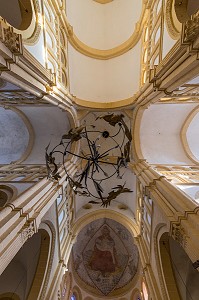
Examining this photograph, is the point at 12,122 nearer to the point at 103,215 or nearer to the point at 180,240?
the point at 103,215

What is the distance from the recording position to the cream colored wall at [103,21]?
12.0 metres

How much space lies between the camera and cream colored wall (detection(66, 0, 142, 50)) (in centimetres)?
1196

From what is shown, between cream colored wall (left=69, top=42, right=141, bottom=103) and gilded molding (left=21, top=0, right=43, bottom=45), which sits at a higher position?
cream colored wall (left=69, top=42, right=141, bottom=103)

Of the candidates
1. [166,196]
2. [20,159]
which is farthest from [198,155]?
[20,159]

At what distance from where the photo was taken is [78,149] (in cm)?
1206

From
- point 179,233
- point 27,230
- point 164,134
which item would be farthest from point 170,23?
point 164,134

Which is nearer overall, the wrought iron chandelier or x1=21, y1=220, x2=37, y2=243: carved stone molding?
x1=21, y1=220, x2=37, y2=243: carved stone molding

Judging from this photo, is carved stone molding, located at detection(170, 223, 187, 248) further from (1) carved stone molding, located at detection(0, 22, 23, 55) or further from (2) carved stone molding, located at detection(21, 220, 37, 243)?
(1) carved stone molding, located at detection(0, 22, 23, 55)

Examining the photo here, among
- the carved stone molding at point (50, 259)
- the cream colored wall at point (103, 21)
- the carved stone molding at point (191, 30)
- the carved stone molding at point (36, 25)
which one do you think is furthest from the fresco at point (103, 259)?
the carved stone molding at point (191, 30)

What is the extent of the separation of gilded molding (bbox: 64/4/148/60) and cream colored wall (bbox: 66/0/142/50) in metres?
0.39

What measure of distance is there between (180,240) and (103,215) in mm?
8851

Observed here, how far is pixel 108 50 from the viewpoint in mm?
13141

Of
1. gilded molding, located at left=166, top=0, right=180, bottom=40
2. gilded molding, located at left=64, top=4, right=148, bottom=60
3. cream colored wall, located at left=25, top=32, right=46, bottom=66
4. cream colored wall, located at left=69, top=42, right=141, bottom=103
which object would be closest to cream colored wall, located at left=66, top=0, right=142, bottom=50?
gilded molding, located at left=64, top=4, right=148, bottom=60

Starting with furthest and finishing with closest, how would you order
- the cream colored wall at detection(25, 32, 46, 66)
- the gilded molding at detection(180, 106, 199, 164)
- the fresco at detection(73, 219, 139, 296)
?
the fresco at detection(73, 219, 139, 296) < the gilded molding at detection(180, 106, 199, 164) < the cream colored wall at detection(25, 32, 46, 66)
